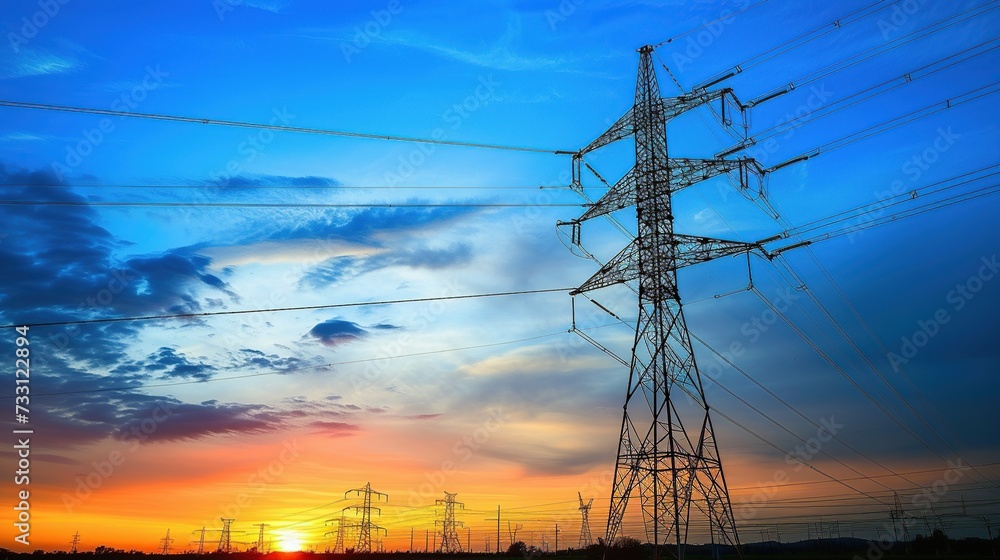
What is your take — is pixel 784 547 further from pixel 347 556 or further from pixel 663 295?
pixel 663 295

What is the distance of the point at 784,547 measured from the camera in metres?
136

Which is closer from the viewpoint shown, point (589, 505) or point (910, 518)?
point (910, 518)

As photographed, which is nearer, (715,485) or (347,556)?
(715,485)

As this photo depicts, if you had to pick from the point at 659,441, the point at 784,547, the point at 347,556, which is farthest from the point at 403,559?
the point at 784,547

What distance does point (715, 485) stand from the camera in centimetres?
3719

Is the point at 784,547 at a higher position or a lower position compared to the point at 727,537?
lower

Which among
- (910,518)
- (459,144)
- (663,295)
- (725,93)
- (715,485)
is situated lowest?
(910,518)

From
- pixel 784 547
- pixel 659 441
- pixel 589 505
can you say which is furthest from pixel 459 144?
pixel 784 547

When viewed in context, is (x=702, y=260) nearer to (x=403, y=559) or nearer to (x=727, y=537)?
(x=727, y=537)

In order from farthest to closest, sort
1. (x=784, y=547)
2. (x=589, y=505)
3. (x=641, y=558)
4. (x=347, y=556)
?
(x=784, y=547) → (x=589, y=505) → (x=347, y=556) → (x=641, y=558)

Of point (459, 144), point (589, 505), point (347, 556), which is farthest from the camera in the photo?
point (589, 505)

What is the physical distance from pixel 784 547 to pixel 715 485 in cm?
11629

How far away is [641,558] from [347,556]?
32.3 meters

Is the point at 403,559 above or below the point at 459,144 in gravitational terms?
below
